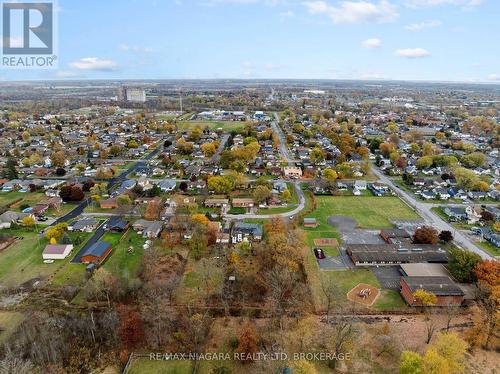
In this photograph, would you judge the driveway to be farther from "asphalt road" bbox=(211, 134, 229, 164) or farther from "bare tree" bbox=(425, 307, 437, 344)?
"asphalt road" bbox=(211, 134, 229, 164)

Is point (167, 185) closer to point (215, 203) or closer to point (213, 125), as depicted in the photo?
point (215, 203)

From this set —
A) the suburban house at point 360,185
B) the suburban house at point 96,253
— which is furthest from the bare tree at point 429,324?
the suburban house at point 360,185

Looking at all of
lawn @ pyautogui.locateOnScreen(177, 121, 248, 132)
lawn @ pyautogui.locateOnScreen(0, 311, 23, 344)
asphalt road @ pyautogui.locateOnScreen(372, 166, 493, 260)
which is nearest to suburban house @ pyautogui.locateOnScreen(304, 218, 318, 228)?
asphalt road @ pyautogui.locateOnScreen(372, 166, 493, 260)

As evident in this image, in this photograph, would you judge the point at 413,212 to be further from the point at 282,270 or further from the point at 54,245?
the point at 54,245

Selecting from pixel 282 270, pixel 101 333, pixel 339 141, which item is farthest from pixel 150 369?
pixel 339 141

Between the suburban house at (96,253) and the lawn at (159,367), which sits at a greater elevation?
the suburban house at (96,253)

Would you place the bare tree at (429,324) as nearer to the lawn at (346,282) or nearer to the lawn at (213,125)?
the lawn at (346,282)
